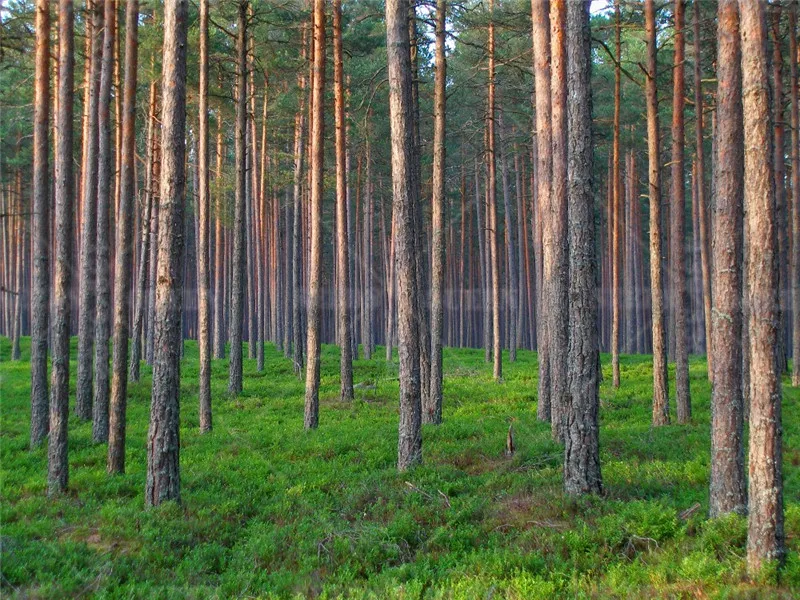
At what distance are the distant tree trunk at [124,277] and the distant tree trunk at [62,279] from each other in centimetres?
72

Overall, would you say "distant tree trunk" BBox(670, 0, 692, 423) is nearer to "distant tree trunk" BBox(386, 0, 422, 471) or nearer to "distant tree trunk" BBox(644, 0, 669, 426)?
"distant tree trunk" BBox(644, 0, 669, 426)

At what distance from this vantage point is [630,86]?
29.6 metres

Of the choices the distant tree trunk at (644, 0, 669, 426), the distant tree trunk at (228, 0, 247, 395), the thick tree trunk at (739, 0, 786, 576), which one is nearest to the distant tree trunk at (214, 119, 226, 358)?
the distant tree trunk at (228, 0, 247, 395)

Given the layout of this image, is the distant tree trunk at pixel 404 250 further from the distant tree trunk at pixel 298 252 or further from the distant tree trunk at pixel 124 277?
the distant tree trunk at pixel 298 252

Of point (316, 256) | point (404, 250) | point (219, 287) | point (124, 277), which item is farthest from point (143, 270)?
point (219, 287)

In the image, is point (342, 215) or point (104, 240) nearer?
point (104, 240)

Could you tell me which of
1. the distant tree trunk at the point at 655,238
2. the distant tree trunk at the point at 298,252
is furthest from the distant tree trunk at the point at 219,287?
the distant tree trunk at the point at 655,238

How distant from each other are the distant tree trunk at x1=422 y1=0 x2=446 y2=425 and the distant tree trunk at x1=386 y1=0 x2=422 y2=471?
3912 mm

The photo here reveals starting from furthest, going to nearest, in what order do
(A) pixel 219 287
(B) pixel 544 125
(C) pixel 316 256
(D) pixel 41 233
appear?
1. (A) pixel 219 287
2. (C) pixel 316 256
3. (B) pixel 544 125
4. (D) pixel 41 233

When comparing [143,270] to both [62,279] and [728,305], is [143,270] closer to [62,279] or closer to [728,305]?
[62,279]

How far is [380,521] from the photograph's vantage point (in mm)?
8461

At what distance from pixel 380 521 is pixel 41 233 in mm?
7291

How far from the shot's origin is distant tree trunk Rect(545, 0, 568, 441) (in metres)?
11.2

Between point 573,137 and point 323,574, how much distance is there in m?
6.36
